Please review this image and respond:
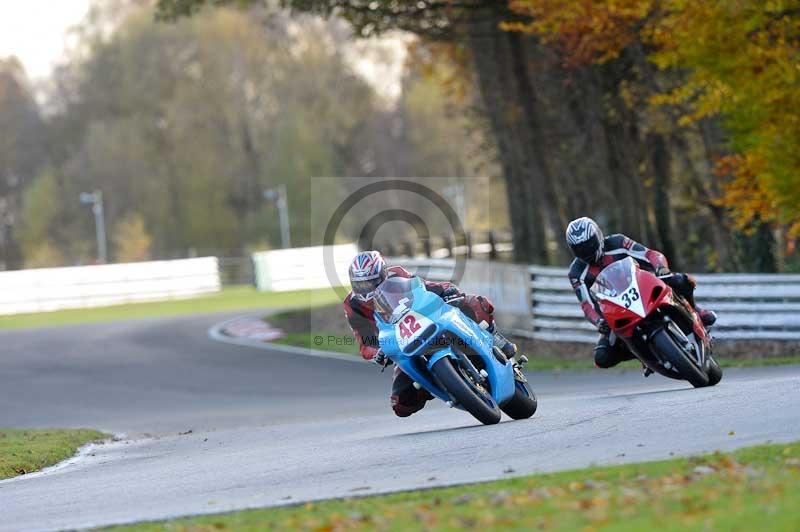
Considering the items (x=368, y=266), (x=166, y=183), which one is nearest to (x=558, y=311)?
(x=368, y=266)

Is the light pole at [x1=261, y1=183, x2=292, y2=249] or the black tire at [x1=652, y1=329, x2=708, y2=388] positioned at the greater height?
the black tire at [x1=652, y1=329, x2=708, y2=388]

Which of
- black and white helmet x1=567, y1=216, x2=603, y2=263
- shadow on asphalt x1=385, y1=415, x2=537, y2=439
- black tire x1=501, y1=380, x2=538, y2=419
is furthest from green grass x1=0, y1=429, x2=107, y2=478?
black and white helmet x1=567, y1=216, x2=603, y2=263

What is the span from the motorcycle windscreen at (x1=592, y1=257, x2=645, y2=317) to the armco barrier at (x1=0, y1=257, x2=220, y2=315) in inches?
1342

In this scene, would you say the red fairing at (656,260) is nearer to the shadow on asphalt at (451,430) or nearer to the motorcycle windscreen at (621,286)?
the motorcycle windscreen at (621,286)

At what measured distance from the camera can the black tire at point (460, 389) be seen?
11211mm

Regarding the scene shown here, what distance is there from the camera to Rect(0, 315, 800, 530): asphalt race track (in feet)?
30.4

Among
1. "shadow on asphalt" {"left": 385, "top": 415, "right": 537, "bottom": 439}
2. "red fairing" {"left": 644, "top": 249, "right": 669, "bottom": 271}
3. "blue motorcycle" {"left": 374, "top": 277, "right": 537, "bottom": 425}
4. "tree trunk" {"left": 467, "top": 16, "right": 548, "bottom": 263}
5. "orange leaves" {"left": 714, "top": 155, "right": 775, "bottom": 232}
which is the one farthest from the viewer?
"tree trunk" {"left": 467, "top": 16, "right": 548, "bottom": 263}

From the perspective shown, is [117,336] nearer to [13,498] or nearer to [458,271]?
[458,271]

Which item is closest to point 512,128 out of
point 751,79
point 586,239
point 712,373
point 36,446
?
point 751,79

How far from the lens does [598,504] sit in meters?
7.45

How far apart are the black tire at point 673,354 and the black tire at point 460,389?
2.05m

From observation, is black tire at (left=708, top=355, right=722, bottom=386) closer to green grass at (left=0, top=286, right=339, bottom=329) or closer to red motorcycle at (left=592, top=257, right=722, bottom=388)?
red motorcycle at (left=592, top=257, right=722, bottom=388)

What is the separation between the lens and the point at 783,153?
2089 cm

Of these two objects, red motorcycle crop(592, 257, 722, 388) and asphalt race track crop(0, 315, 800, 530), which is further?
red motorcycle crop(592, 257, 722, 388)
